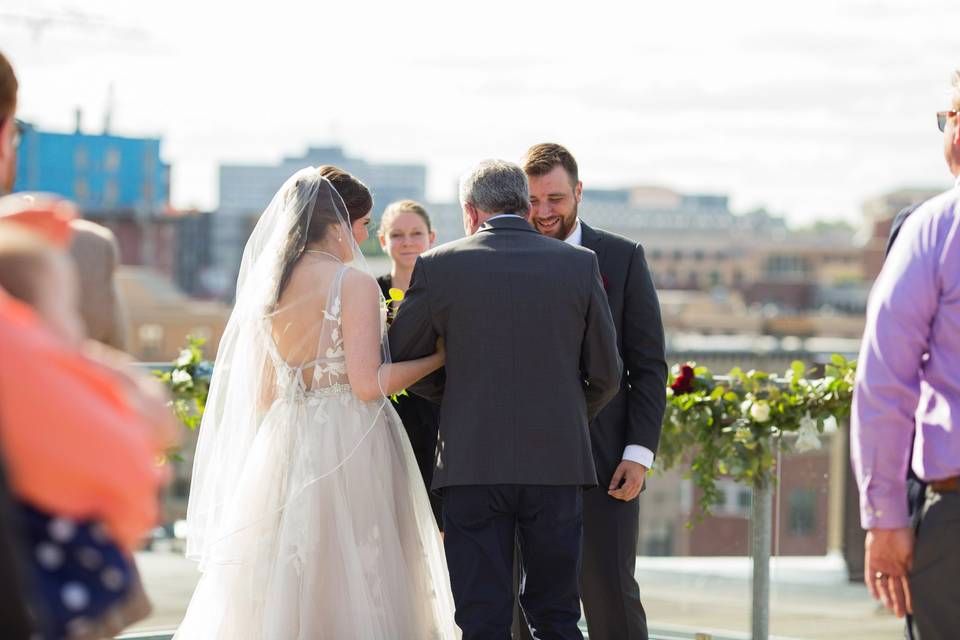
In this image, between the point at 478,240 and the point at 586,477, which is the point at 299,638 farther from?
the point at 478,240

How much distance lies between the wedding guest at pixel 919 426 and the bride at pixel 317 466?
1515 mm

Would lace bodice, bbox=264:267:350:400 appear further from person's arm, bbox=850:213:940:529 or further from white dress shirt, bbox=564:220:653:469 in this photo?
person's arm, bbox=850:213:940:529

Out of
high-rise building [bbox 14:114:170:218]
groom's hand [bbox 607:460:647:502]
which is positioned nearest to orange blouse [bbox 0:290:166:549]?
groom's hand [bbox 607:460:647:502]

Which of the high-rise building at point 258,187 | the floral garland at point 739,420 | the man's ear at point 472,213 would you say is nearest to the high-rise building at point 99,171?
the high-rise building at point 258,187

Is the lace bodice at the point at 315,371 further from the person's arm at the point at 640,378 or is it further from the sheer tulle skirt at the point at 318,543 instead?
the person's arm at the point at 640,378

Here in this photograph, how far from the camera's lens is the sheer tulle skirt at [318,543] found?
3955 mm

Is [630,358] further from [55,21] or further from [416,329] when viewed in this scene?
[55,21]

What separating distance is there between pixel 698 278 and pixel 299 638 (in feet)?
445

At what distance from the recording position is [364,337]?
3895 mm

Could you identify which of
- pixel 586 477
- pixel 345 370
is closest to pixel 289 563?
pixel 345 370

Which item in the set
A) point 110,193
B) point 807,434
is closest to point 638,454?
point 807,434

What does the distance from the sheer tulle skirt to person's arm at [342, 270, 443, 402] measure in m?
0.17

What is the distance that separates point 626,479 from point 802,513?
161 centimetres

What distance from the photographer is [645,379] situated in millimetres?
4109
